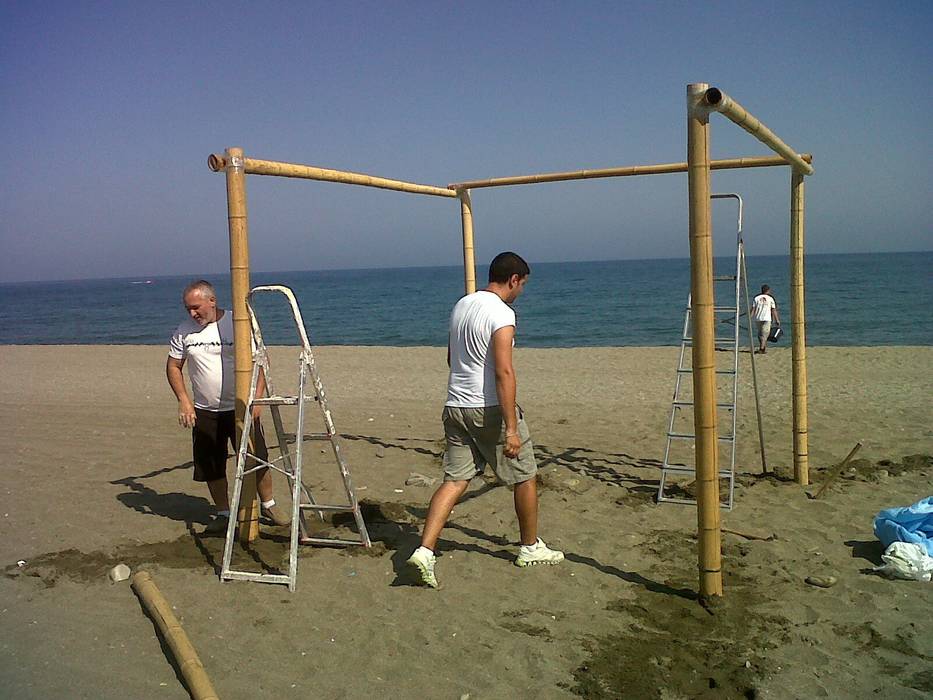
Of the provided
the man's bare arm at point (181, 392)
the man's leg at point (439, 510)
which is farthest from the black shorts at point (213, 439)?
the man's leg at point (439, 510)

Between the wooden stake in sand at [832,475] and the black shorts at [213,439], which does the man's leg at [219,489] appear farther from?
the wooden stake in sand at [832,475]

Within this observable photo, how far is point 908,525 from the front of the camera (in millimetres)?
4723

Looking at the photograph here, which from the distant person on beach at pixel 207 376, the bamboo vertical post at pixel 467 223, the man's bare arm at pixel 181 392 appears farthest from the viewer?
the bamboo vertical post at pixel 467 223

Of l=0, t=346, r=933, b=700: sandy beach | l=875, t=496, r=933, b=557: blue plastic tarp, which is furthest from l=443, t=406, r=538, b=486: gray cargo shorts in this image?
l=875, t=496, r=933, b=557: blue plastic tarp

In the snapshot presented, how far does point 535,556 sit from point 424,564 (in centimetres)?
75

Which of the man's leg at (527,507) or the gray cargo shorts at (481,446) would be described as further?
the man's leg at (527,507)

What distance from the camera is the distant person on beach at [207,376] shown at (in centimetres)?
517

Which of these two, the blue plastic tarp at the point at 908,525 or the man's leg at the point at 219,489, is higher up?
the man's leg at the point at 219,489

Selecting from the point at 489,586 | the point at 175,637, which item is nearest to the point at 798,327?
the point at 489,586

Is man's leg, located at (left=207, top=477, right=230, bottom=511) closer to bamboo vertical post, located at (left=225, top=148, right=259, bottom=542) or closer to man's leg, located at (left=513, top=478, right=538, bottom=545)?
bamboo vertical post, located at (left=225, top=148, right=259, bottom=542)

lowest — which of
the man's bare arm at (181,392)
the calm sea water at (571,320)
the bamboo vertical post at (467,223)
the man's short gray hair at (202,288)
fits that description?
the calm sea water at (571,320)

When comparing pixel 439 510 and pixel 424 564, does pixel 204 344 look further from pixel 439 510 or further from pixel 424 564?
pixel 424 564

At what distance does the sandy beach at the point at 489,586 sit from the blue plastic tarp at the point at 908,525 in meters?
0.17

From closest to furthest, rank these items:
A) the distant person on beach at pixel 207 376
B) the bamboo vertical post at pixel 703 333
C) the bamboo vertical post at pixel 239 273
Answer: the bamboo vertical post at pixel 703 333 → the bamboo vertical post at pixel 239 273 → the distant person on beach at pixel 207 376
